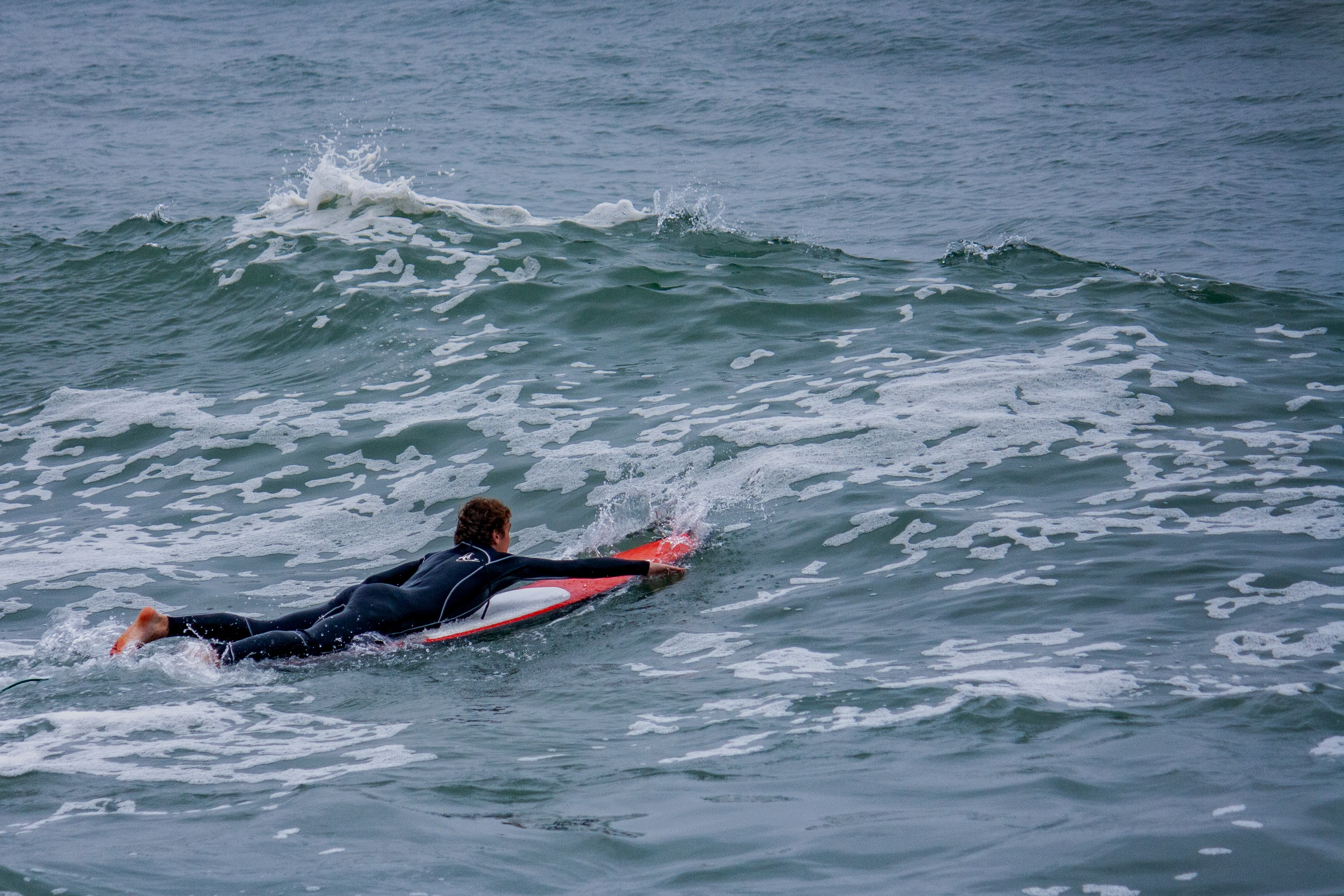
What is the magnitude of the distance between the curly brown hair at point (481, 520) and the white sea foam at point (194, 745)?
1.86 meters

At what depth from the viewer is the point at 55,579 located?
8617 mm

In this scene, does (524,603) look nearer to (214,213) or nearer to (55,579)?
(55,579)

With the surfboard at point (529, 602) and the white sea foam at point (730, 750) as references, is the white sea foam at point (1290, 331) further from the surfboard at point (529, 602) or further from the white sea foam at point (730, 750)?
the white sea foam at point (730, 750)

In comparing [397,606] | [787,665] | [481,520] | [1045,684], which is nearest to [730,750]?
[787,665]

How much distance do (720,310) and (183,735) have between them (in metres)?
8.59

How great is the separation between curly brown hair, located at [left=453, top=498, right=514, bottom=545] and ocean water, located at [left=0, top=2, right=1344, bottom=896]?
73 cm

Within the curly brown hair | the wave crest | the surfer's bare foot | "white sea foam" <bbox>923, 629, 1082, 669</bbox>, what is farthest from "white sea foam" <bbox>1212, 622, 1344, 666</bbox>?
the wave crest

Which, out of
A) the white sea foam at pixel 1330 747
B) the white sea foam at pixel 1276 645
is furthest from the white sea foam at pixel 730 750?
the white sea foam at pixel 1276 645

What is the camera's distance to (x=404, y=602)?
7.15 metres

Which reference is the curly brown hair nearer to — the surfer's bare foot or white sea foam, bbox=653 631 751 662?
white sea foam, bbox=653 631 751 662

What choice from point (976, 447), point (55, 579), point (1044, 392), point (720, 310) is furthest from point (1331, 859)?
point (720, 310)

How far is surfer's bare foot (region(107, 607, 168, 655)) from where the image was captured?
6.71 meters

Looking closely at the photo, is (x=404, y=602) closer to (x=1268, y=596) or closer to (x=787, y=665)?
(x=787, y=665)

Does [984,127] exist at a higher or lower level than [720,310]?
higher
